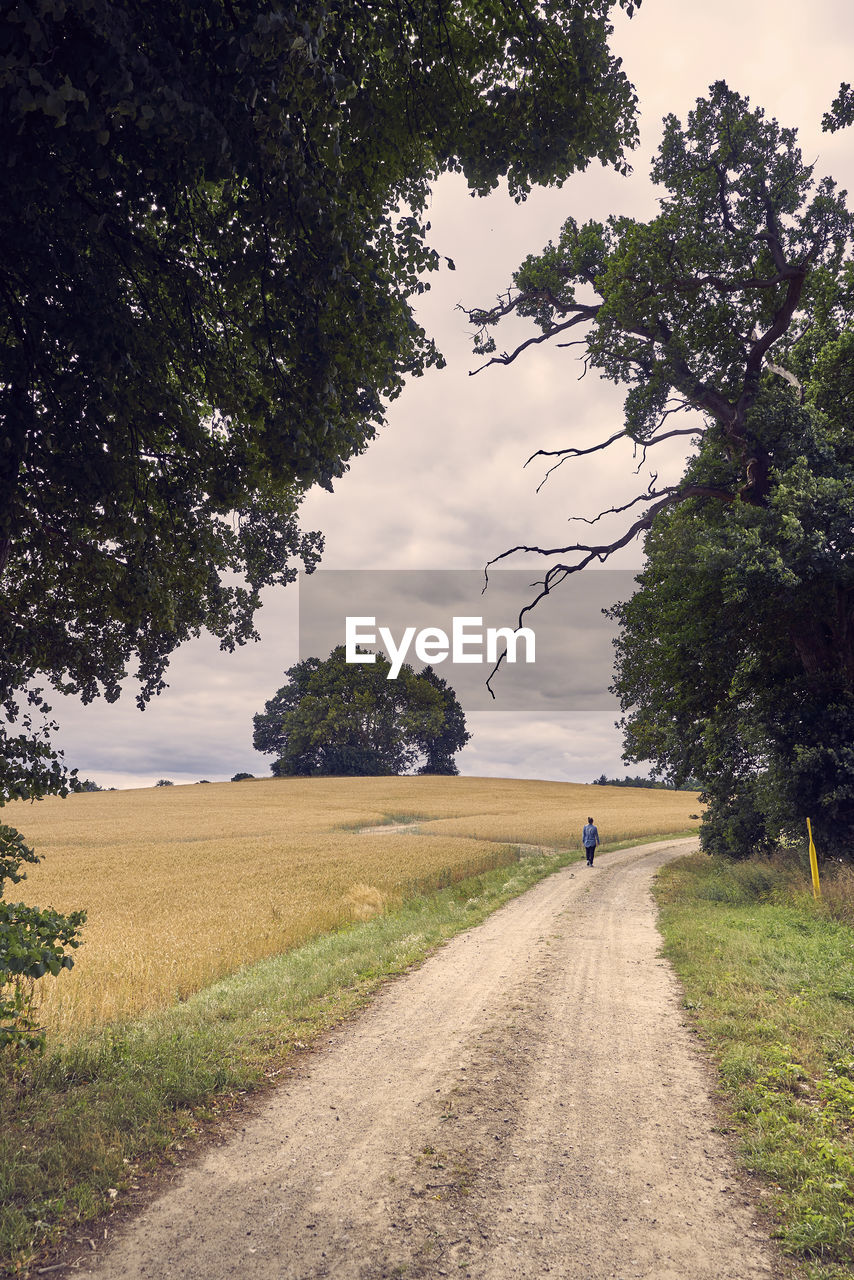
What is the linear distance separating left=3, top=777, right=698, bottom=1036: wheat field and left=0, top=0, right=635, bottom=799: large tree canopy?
3.43 meters

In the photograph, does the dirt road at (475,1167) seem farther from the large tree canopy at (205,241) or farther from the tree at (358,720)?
the tree at (358,720)

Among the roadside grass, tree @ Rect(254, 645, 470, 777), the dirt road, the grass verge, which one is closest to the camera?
the dirt road

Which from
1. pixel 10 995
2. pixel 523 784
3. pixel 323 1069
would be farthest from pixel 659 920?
pixel 523 784

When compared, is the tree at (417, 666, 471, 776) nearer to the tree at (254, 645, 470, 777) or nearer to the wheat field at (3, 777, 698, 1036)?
the tree at (254, 645, 470, 777)

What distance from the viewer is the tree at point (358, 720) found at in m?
92.8

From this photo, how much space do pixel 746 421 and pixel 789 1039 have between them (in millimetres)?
13191

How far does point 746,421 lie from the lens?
607 inches

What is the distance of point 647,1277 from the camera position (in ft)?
12.0

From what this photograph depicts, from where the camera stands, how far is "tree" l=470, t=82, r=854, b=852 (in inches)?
560

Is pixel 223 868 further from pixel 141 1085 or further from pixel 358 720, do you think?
pixel 358 720

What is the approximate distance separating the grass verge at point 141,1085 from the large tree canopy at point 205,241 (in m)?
2.81

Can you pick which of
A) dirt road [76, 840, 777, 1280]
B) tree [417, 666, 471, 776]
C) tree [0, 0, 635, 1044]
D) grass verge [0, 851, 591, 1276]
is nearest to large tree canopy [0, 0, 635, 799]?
tree [0, 0, 635, 1044]

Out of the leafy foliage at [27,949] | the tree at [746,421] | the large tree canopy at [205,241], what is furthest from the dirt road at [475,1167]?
the tree at [746,421]

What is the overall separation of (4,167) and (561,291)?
52.9 ft
